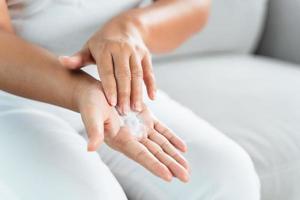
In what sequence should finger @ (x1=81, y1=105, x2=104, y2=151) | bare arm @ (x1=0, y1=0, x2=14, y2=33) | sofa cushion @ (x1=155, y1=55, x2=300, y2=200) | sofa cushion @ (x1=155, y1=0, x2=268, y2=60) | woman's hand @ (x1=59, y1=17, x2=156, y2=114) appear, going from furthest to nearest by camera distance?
sofa cushion @ (x1=155, y1=0, x2=268, y2=60) → sofa cushion @ (x1=155, y1=55, x2=300, y2=200) → bare arm @ (x1=0, y1=0, x2=14, y2=33) → woman's hand @ (x1=59, y1=17, x2=156, y2=114) → finger @ (x1=81, y1=105, x2=104, y2=151)

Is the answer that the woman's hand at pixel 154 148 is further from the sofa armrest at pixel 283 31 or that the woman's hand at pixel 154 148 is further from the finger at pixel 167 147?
the sofa armrest at pixel 283 31

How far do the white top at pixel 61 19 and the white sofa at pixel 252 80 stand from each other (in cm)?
28

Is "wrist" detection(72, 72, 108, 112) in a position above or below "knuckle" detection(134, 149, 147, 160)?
above

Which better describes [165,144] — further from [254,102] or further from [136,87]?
[254,102]

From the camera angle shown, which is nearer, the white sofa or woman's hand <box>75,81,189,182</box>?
woman's hand <box>75,81,189,182</box>

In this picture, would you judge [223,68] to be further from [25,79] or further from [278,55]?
[25,79]

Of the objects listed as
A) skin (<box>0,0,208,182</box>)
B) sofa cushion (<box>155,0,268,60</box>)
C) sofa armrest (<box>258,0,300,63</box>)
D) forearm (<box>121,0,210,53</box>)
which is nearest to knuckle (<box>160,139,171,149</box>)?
skin (<box>0,0,208,182</box>)

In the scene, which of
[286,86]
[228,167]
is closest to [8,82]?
[228,167]

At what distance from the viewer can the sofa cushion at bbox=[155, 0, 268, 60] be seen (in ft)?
5.01

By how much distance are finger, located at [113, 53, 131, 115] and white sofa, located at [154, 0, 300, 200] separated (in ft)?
1.18

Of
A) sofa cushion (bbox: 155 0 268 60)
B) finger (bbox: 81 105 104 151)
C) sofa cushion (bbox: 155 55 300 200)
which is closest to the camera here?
finger (bbox: 81 105 104 151)

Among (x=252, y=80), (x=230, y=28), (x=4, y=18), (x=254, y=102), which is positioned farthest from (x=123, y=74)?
(x=230, y=28)

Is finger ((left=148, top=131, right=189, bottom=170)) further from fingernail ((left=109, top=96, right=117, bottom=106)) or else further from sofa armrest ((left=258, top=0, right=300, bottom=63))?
sofa armrest ((left=258, top=0, right=300, bottom=63))

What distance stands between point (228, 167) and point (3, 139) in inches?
13.2
